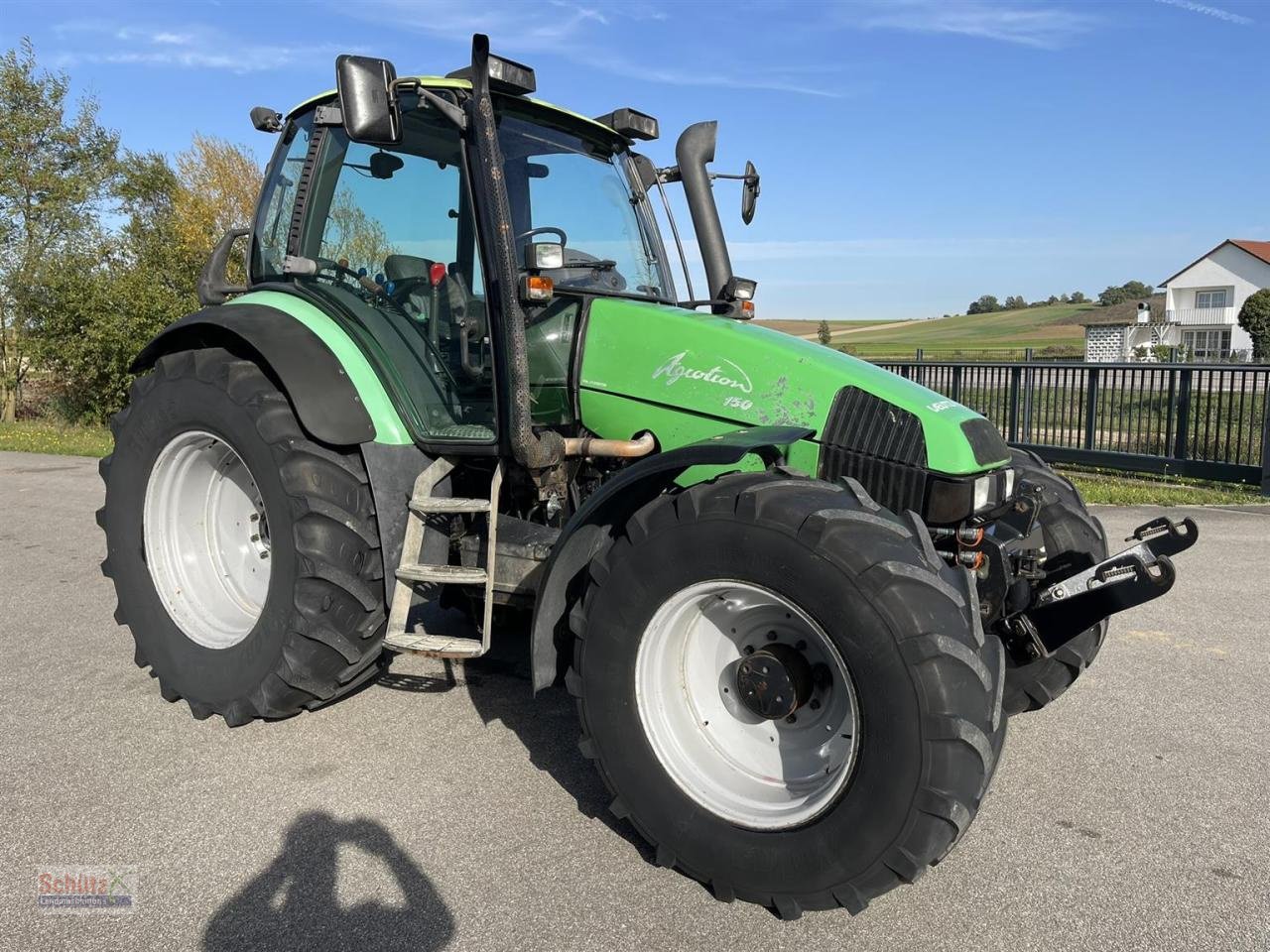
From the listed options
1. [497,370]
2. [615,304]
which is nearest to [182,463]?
[497,370]

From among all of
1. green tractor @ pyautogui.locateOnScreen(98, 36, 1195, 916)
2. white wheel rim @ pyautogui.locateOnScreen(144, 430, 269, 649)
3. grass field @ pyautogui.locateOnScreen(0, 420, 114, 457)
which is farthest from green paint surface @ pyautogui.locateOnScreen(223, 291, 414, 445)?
grass field @ pyautogui.locateOnScreen(0, 420, 114, 457)

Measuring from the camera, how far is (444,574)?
3455 mm

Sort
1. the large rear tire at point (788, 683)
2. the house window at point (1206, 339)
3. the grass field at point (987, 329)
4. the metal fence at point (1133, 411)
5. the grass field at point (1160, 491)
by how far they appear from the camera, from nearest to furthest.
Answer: the large rear tire at point (788, 683) < the grass field at point (1160, 491) < the metal fence at point (1133, 411) < the house window at point (1206, 339) < the grass field at point (987, 329)

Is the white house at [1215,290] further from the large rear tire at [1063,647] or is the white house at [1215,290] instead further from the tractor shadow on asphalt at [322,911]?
the tractor shadow on asphalt at [322,911]

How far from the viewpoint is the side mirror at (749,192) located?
4461 millimetres

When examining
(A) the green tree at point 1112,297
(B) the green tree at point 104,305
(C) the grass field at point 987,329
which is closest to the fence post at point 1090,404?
(B) the green tree at point 104,305

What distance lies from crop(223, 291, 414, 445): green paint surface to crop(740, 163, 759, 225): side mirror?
1.88 metres

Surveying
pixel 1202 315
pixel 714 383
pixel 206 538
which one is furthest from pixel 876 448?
pixel 1202 315

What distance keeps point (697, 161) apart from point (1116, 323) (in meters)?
60.8

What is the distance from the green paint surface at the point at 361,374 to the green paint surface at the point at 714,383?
2.44ft

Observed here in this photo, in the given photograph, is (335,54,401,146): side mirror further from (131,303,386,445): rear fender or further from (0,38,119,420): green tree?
(0,38,119,420): green tree

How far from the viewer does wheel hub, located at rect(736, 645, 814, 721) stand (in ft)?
9.12

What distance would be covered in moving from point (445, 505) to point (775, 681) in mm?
1421

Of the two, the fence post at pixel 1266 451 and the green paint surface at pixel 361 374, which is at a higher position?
the green paint surface at pixel 361 374
